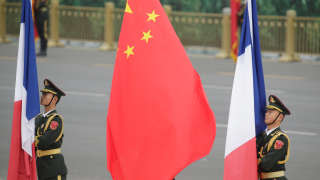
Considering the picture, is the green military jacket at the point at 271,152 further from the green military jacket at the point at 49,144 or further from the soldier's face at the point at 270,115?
the green military jacket at the point at 49,144

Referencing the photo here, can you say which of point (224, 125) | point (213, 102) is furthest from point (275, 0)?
point (224, 125)

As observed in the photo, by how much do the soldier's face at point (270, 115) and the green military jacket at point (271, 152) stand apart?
0.11 metres

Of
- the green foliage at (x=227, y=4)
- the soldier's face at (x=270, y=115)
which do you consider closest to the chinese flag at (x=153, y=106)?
the soldier's face at (x=270, y=115)

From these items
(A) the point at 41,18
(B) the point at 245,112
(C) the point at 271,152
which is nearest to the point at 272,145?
(C) the point at 271,152

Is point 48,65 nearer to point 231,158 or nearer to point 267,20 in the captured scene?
point 267,20

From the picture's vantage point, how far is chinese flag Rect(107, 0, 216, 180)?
671 cm

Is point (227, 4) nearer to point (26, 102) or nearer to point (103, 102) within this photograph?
point (103, 102)

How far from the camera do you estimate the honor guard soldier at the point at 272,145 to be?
7.09 meters

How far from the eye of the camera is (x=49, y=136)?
25.9 ft

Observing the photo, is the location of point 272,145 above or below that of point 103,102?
above

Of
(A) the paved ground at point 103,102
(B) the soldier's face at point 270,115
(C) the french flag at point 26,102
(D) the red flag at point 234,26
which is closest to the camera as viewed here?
(B) the soldier's face at point 270,115

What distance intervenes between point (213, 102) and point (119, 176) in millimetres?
9484

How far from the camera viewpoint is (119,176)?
271 inches

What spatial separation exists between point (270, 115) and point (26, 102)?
227 centimetres
